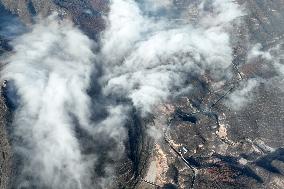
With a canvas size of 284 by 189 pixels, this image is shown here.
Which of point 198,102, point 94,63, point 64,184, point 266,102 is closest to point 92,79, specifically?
point 94,63

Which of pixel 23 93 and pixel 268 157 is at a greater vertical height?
pixel 23 93

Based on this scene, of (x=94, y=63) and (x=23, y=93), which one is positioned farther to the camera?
(x=94, y=63)

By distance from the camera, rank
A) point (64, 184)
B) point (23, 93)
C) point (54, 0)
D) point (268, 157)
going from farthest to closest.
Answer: point (54, 0) → point (23, 93) → point (268, 157) → point (64, 184)

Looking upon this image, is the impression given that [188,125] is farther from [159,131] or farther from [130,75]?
[130,75]

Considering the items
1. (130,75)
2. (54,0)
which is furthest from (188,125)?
(54,0)

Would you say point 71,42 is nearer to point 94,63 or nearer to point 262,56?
point 94,63

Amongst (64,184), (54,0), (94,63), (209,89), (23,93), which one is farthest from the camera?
(54,0)
